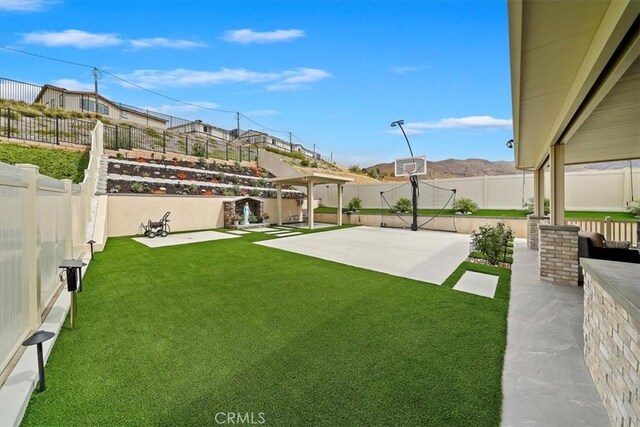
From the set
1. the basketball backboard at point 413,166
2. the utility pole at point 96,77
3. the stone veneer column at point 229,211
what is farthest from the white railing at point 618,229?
the utility pole at point 96,77

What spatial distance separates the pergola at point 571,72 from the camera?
1.96 meters

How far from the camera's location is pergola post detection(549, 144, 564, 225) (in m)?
5.29

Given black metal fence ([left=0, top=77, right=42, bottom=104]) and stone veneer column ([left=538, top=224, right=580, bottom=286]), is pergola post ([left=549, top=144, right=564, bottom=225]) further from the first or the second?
black metal fence ([left=0, top=77, right=42, bottom=104])

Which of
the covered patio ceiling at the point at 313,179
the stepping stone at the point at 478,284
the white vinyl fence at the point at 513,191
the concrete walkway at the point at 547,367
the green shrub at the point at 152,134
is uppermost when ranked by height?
the green shrub at the point at 152,134

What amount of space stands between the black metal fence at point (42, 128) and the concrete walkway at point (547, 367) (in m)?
17.7

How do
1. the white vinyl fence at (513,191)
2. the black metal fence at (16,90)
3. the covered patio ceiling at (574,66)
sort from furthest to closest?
the black metal fence at (16,90), the white vinyl fence at (513,191), the covered patio ceiling at (574,66)

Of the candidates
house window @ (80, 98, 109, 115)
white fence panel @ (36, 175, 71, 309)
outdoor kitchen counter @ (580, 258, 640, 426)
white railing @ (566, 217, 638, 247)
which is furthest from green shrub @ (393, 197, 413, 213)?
house window @ (80, 98, 109, 115)

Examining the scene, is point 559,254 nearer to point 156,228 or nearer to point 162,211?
point 156,228

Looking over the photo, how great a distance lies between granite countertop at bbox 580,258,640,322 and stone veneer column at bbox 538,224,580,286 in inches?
112

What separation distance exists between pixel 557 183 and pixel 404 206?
990 cm

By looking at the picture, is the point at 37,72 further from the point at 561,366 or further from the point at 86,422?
the point at 561,366

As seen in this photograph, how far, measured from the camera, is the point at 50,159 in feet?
39.3

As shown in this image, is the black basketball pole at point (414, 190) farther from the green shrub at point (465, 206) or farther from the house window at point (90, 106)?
the house window at point (90, 106)

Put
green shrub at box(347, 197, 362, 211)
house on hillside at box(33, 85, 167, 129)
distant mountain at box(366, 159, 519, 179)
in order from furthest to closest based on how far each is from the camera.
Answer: distant mountain at box(366, 159, 519, 179) < house on hillside at box(33, 85, 167, 129) < green shrub at box(347, 197, 362, 211)
